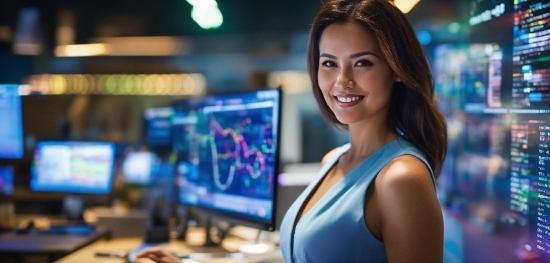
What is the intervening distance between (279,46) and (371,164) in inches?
169

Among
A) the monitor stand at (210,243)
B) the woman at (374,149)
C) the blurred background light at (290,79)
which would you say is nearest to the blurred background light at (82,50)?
the blurred background light at (290,79)

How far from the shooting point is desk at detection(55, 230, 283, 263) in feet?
6.73

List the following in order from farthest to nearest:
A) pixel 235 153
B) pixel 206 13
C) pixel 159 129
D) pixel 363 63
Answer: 1. pixel 159 129
2. pixel 206 13
3. pixel 235 153
4. pixel 363 63

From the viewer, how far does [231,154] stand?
209 centimetres

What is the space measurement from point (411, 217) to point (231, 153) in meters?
1.08

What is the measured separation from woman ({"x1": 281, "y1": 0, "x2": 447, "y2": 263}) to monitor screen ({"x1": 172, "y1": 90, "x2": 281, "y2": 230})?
36 cm

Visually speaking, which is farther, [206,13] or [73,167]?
[73,167]

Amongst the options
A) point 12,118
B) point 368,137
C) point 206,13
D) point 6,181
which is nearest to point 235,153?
point 368,137

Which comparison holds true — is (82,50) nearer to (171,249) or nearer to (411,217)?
(171,249)

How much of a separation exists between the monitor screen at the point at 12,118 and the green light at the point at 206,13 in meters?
1.13

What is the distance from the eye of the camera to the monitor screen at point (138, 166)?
295 centimetres

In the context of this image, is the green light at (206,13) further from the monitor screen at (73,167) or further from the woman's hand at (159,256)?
the woman's hand at (159,256)

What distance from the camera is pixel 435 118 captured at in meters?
1.40

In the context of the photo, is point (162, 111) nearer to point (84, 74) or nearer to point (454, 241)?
point (454, 241)
